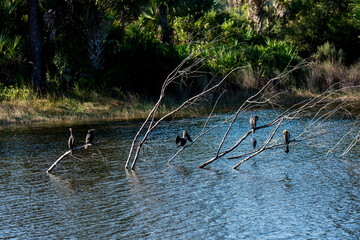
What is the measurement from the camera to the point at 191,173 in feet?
30.9

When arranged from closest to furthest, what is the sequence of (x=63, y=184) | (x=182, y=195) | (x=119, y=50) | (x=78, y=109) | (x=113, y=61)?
(x=182, y=195) → (x=63, y=184) → (x=78, y=109) → (x=119, y=50) → (x=113, y=61)

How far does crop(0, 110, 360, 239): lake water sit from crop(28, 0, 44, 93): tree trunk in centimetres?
833

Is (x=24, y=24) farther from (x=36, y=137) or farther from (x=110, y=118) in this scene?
(x=36, y=137)

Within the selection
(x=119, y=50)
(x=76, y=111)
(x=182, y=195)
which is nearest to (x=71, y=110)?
(x=76, y=111)

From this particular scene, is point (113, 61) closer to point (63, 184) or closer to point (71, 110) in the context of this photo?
point (71, 110)

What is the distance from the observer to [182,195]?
8000 mm

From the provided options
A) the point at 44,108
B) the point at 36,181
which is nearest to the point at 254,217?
the point at 36,181

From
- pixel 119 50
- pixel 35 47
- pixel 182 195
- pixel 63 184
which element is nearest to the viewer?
pixel 182 195

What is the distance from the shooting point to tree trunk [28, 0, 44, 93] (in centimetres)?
1991

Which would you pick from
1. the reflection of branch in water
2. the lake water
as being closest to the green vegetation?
the lake water

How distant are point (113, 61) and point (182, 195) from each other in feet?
48.0

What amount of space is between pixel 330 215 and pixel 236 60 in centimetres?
1636

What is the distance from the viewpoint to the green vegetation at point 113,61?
19609 millimetres

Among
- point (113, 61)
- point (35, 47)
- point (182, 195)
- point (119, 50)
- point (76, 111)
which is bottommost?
point (182, 195)
